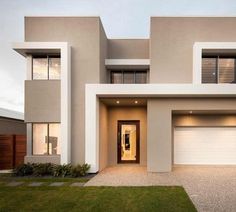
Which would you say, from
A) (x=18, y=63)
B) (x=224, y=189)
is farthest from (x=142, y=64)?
(x=18, y=63)

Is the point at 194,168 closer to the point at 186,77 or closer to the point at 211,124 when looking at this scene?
the point at 211,124

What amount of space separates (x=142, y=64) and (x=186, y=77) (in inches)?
106

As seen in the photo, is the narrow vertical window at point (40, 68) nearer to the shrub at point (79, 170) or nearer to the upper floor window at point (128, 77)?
the upper floor window at point (128, 77)

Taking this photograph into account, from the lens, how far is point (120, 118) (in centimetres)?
1191

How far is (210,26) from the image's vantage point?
11023 millimetres

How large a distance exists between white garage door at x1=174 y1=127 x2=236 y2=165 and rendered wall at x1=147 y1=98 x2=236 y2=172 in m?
1.86

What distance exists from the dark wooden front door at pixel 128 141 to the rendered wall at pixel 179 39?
2.99 metres

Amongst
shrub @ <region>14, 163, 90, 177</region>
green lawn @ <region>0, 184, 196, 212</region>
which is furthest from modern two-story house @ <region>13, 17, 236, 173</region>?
green lawn @ <region>0, 184, 196, 212</region>

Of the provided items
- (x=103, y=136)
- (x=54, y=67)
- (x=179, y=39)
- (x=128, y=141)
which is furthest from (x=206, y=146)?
(x=54, y=67)

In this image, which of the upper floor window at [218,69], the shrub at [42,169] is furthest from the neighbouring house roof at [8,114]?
the upper floor window at [218,69]

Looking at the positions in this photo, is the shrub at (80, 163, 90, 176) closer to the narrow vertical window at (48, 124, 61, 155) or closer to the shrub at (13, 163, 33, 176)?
the narrow vertical window at (48, 124, 61, 155)

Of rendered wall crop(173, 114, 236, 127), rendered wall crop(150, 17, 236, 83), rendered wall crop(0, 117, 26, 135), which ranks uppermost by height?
rendered wall crop(150, 17, 236, 83)

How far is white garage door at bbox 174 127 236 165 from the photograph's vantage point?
11156 mm

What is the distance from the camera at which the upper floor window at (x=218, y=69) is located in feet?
36.7
